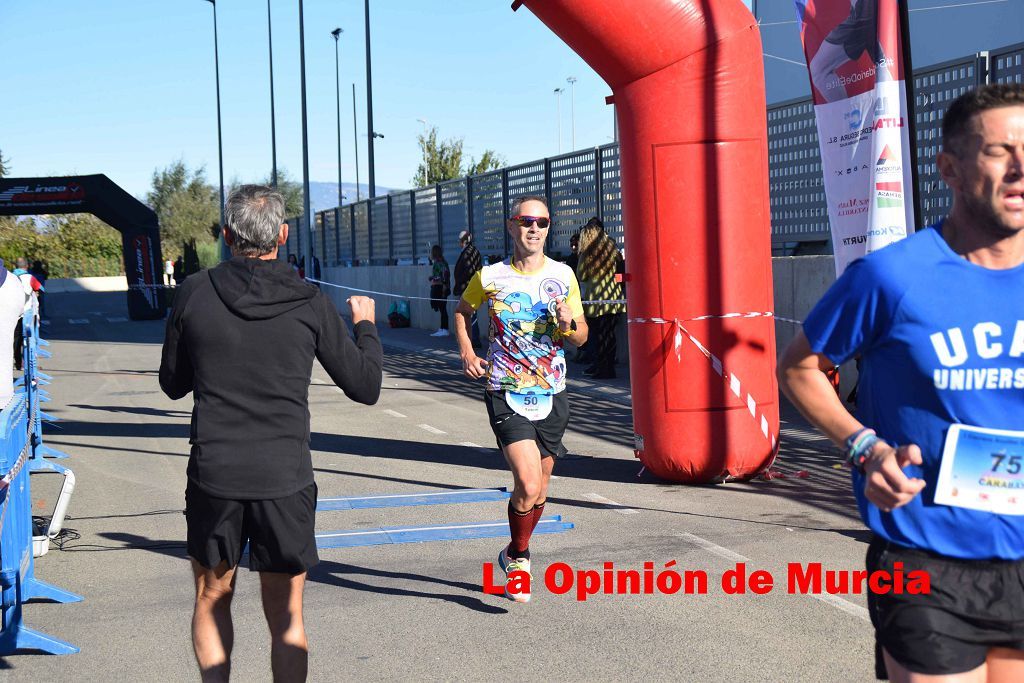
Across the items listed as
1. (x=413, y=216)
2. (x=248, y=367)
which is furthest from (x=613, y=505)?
(x=413, y=216)

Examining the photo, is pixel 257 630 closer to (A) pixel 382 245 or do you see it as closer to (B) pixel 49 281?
(A) pixel 382 245

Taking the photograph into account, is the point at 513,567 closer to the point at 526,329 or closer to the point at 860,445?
the point at 526,329

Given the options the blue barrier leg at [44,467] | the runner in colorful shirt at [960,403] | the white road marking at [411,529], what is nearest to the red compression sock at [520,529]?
the white road marking at [411,529]

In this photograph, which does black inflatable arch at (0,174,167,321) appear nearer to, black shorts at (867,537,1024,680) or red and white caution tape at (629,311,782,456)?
red and white caution tape at (629,311,782,456)

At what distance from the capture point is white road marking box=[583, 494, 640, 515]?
7625mm

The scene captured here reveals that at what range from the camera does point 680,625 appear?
5.25 meters

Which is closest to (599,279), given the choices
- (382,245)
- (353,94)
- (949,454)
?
(949,454)

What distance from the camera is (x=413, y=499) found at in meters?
8.23

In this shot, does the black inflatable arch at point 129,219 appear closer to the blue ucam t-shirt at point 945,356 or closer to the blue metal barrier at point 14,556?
the blue metal barrier at point 14,556

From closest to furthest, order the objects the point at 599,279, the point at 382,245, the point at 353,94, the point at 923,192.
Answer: the point at 923,192
the point at 599,279
the point at 382,245
the point at 353,94

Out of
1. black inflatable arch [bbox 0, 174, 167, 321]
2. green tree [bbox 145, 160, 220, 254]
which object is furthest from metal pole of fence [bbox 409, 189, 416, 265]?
green tree [bbox 145, 160, 220, 254]

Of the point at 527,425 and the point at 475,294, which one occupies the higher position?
the point at 475,294

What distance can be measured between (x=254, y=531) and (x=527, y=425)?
2.33 m

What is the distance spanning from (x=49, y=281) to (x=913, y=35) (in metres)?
51.7
